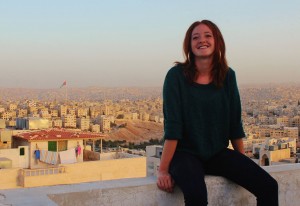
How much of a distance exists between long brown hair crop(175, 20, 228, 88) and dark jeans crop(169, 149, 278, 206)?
383mm

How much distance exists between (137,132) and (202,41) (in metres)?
83.7

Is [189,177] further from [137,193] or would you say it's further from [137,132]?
[137,132]

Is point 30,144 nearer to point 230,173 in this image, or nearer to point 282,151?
point 230,173

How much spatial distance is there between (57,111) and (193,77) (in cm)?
8893

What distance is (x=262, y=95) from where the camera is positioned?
6314 inches

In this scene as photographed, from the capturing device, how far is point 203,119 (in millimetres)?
2436

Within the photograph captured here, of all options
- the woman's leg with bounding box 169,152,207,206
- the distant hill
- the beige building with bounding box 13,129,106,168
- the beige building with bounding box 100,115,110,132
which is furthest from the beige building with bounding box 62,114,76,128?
the distant hill

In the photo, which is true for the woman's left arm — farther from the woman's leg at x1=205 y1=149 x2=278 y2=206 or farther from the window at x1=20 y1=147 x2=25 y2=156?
the window at x1=20 y1=147 x2=25 y2=156

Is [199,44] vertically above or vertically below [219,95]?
above

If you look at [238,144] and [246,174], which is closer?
[246,174]

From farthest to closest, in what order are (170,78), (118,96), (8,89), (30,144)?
(118,96), (8,89), (30,144), (170,78)

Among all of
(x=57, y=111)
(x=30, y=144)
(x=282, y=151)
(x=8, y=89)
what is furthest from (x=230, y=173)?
(x=8, y=89)

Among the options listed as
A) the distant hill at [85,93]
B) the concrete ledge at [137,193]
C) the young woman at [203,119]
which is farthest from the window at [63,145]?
the distant hill at [85,93]

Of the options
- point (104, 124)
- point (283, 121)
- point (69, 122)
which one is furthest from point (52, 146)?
point (283, 121)
